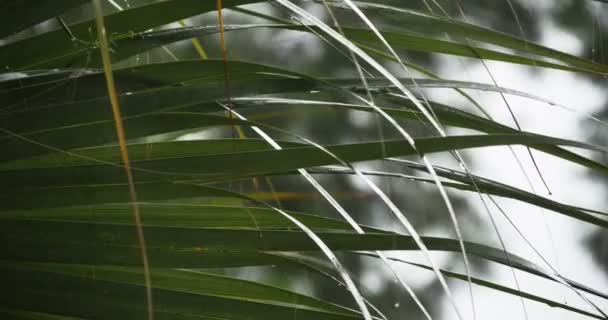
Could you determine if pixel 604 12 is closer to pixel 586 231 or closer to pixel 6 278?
pixel 586 231

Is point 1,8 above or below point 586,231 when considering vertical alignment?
below

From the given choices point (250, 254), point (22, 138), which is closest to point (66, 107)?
point (22, 138)

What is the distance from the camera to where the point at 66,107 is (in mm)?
479

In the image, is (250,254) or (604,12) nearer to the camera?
(250,254)

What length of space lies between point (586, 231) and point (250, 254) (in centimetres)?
195

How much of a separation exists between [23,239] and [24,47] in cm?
13

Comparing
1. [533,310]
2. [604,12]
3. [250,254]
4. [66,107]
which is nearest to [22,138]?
[66,107]

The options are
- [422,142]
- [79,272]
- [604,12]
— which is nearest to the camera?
[422,142]

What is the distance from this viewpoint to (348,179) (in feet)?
7.42

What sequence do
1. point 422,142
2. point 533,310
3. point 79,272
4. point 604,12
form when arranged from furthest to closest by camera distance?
point 533,310 < point 604,12 < point 79,272 < point 422,142

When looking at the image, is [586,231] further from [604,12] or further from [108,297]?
[108,297]

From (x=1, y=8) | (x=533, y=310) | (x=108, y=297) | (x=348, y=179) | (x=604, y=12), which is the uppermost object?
(x=604, y=12)

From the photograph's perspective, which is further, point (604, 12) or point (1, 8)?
point (604, 12)

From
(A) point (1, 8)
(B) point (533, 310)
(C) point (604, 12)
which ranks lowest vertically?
(A) point (1, 8)
